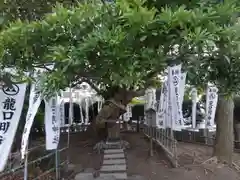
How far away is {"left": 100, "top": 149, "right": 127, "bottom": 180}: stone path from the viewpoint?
321 inches

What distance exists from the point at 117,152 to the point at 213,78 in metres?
5.27

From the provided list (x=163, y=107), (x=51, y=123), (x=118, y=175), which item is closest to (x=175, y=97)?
(x=163, y=107)

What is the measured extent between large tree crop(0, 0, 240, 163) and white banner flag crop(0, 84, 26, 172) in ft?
3.26

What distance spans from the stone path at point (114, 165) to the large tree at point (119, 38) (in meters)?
4.00

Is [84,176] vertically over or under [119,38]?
under

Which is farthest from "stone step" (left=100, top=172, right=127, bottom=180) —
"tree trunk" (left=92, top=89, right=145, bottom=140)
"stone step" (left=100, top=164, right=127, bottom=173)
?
"tree trunk" (left=92, top=89, right=145, bottom=140)

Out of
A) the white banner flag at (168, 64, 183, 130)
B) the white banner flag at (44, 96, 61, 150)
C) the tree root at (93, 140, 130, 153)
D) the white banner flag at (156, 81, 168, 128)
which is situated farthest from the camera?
the tree root at (93, 140, 130, 153)

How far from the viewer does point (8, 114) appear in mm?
5672

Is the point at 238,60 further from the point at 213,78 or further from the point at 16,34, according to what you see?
the point at 16,34

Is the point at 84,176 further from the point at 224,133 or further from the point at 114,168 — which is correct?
the point at 224,133

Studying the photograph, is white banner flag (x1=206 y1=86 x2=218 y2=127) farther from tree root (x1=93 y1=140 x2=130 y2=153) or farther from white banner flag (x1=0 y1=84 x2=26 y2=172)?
white banner flag (x1=0 y1=84 x2=26 y2=172)

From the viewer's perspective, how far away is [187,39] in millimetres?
3777

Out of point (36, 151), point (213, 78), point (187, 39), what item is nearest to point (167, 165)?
point (36, 151)

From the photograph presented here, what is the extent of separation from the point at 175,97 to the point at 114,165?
2477 mm
